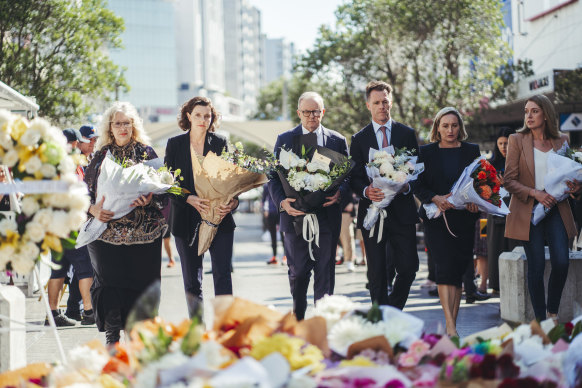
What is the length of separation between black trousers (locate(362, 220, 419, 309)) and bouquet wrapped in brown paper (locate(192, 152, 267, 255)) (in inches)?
49.5

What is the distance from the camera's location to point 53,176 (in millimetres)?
4109

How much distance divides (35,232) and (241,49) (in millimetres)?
172986

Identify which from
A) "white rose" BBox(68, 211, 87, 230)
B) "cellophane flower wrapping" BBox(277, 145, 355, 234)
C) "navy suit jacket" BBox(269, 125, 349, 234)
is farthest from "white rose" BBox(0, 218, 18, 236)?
"navy suit jacket" BBox(269, 125, 349, 234)

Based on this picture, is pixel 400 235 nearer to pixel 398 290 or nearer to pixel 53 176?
pixel 398 290

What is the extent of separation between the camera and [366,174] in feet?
24.7

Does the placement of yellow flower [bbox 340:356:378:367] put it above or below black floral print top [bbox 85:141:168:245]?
below

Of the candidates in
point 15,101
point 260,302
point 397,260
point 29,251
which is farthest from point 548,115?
point 15,101

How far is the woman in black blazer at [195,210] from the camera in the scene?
711 centimetres

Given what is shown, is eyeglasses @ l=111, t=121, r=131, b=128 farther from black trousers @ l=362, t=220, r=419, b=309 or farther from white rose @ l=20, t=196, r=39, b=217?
white rose @ l=20, t=196, r=39, b=217

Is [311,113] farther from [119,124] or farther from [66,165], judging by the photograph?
[66,165]

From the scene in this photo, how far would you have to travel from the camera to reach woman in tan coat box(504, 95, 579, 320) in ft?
25.3

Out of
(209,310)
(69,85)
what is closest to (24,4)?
(69,85)

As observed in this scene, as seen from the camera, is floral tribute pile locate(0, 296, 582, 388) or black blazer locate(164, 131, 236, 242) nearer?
floral tribute pile locate(0, 296, 582, 388)

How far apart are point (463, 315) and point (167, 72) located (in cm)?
13383
